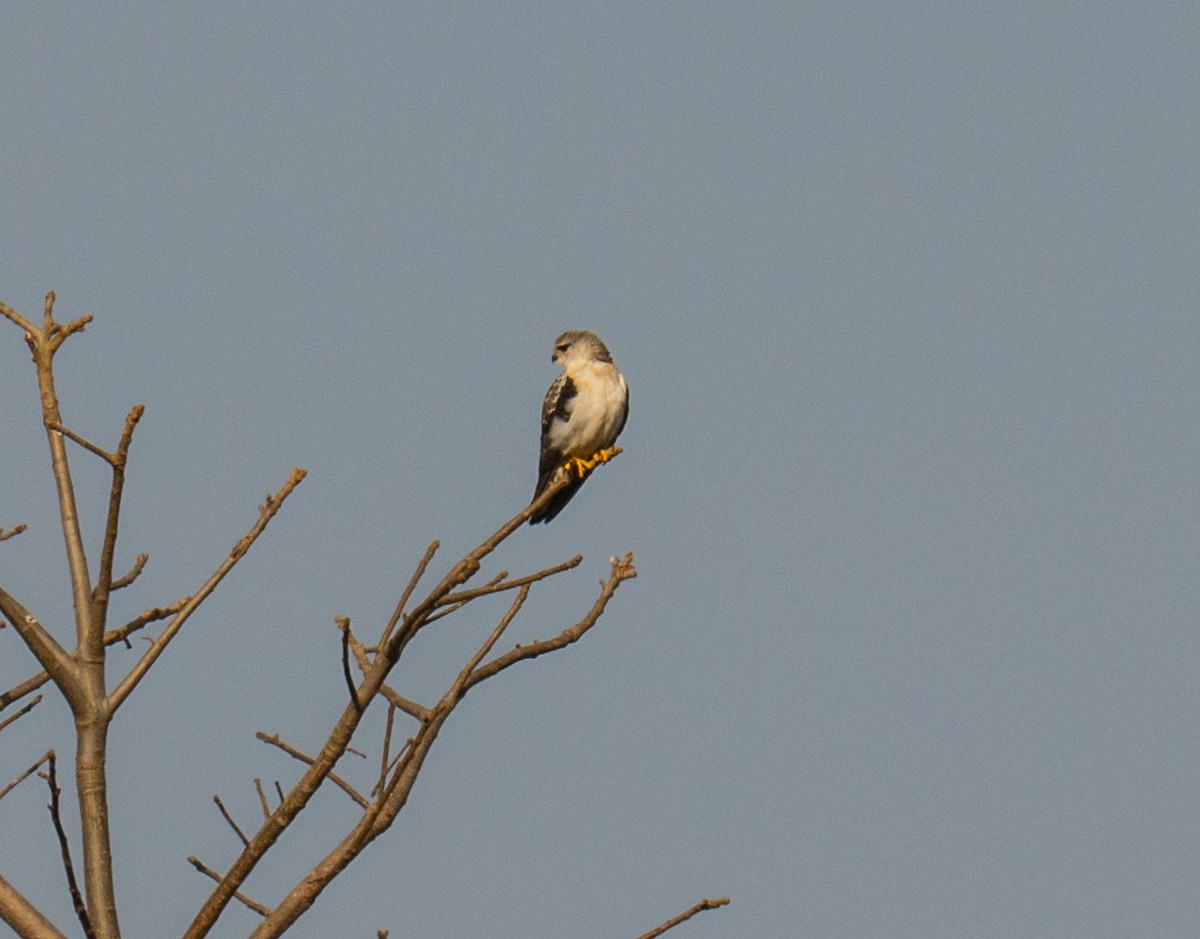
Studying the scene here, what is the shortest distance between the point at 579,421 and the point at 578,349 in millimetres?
1117

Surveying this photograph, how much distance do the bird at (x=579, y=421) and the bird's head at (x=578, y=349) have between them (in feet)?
0.06

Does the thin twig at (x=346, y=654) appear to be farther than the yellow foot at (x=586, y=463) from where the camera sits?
No

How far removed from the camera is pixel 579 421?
13.3 meters

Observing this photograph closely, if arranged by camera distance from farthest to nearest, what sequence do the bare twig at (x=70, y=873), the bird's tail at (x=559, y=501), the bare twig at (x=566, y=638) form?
the bird's tail at (x=559, y=501)
the bare twig at (x=566, y=638)
the bare twig at (x=70, y=873)

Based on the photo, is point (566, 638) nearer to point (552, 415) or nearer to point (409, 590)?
point (409, 590)

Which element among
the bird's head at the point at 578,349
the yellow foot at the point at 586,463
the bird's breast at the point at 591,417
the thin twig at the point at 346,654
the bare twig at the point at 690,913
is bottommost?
the bare twig at the point at 690,913

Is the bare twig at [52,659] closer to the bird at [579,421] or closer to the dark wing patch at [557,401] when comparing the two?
the bird at [579,421]

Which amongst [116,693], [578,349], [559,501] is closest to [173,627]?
[116,693]

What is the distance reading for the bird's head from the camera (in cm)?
1407

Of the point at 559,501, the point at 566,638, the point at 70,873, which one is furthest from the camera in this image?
the point at 559,501

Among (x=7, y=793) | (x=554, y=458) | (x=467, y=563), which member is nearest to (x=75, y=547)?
(x=7, y=793)

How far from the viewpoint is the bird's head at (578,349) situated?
14070mm

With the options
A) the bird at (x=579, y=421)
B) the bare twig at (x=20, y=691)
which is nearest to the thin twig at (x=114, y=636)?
the bare twig at (x=20, y=691)

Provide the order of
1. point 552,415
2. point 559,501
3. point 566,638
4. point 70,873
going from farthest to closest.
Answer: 1. point 552,415
2. point 559,501
3. point 566,638
4. point 70,873
